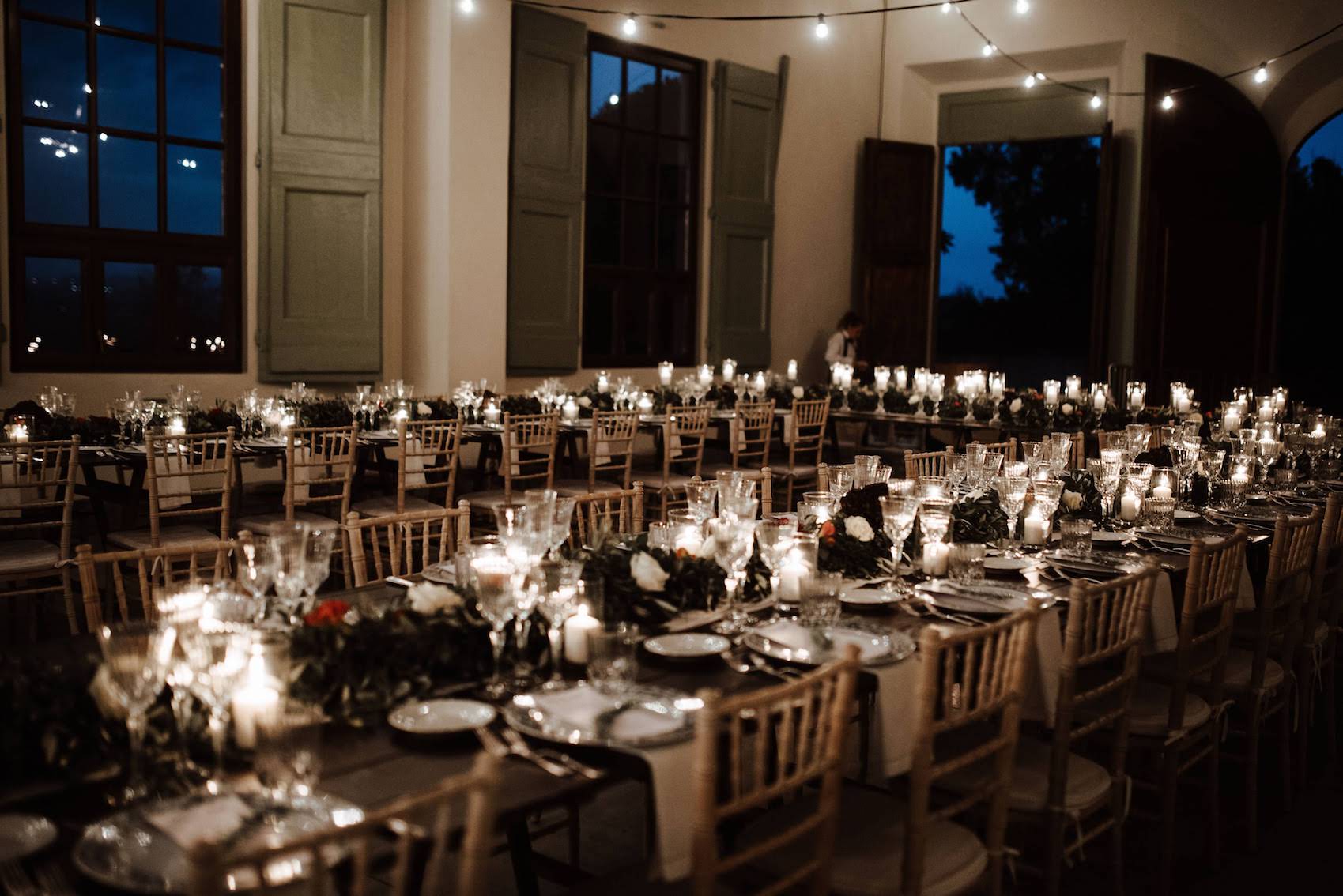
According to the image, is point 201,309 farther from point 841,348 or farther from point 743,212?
point 841,348

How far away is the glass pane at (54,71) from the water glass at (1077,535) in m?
6.36

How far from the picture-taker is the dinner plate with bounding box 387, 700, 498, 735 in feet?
6.52

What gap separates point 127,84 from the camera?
748 centimetres

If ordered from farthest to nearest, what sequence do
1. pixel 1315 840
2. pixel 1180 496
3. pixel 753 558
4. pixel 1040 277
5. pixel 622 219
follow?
Answer: pixel 1040 277 < pixel 622 219 < pixel 1180 496 < pixel 1315 840 < pixel 753 558

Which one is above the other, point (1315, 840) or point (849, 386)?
point (849, 386)

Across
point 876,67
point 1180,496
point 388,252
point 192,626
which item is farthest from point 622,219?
point 192,626

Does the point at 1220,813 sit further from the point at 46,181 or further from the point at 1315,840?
the point at 46,181

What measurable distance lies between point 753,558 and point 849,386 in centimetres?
575

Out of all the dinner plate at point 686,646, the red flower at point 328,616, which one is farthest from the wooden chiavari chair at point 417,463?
the red flower at point 328,616

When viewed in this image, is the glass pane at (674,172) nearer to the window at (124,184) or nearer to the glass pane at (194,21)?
the window at (124,184)

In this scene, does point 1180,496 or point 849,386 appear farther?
point 849,386

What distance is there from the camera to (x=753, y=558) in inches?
121

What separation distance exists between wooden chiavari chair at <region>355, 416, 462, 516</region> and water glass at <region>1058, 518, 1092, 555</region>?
113 inches

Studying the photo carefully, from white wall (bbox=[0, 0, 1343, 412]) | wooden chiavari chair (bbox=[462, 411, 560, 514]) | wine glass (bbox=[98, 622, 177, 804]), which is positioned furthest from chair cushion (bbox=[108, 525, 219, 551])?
wine glass (bbox=[98, 622, 177, 804])
